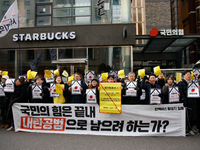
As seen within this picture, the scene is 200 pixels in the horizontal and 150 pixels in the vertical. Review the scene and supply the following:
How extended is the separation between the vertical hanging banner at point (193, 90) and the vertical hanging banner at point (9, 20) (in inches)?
317

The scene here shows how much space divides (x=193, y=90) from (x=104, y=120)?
9.53 ft

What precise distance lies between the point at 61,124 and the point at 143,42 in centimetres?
1215

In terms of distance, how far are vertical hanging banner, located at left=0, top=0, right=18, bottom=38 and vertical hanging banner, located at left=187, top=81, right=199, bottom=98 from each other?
317 inches

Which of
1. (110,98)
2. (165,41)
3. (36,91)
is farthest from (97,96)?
(165,41)

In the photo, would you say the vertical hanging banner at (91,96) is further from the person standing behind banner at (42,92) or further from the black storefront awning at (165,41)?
the black storefront awning at (165,41)

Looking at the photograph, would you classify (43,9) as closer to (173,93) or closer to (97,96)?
(97,96)

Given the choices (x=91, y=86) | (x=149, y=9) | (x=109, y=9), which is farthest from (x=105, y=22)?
(x=149, y=9)

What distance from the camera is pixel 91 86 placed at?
5766 mm

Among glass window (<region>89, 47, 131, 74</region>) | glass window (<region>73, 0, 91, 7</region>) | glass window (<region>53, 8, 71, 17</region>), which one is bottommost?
glass window (<region>89, 47, 131, 74</region>)

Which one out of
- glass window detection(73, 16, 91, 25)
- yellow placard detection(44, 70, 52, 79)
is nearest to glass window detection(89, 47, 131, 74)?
glass window detection(73, 16, 91, 25)

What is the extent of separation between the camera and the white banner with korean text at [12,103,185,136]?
4.94m

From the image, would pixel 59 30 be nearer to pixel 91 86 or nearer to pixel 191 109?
pixel 91 86

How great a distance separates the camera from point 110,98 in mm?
5027

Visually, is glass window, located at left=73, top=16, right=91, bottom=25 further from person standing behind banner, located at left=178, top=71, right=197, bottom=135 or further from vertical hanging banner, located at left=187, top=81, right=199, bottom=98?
vertical hanging banner, located at left=187, top=81, right=199, bottom=98
